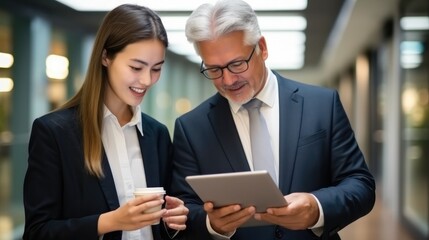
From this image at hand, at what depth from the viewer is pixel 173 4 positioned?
367 inches

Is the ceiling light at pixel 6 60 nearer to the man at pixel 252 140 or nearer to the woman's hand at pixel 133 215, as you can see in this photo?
the man at pixel 252 140

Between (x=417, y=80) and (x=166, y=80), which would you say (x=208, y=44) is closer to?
(x=417, y=80)

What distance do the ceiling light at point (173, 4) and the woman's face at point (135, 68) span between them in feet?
22.5

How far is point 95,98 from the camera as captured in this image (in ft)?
7.58

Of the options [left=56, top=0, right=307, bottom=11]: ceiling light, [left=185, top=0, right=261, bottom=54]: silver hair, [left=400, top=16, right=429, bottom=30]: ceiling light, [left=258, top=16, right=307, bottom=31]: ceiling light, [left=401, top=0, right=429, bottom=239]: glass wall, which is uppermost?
[left=56, top=0, right=307, bottom=11]: ceiling light

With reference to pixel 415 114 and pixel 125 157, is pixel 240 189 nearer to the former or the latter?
pixel 125 157

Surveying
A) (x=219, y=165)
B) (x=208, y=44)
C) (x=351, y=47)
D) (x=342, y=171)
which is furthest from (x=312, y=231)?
(x=351, y=47)

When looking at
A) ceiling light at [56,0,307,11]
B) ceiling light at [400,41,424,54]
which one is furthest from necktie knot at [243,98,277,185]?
ceiling light at [56,0,307,11]

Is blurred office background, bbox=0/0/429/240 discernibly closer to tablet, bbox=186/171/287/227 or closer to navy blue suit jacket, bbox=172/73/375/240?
navy blue suit jacket, bbox=172/73/375/240

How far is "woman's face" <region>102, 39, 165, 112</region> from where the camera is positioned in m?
2.28

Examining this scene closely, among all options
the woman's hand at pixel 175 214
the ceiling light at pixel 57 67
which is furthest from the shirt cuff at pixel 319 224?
the ceiling light at pixel 57 67

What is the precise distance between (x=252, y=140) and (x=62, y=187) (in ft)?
2.36

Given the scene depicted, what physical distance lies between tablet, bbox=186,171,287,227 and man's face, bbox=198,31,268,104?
501 millimetres

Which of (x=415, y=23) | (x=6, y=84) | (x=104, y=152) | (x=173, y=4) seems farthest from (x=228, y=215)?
(x=173, y=4)
